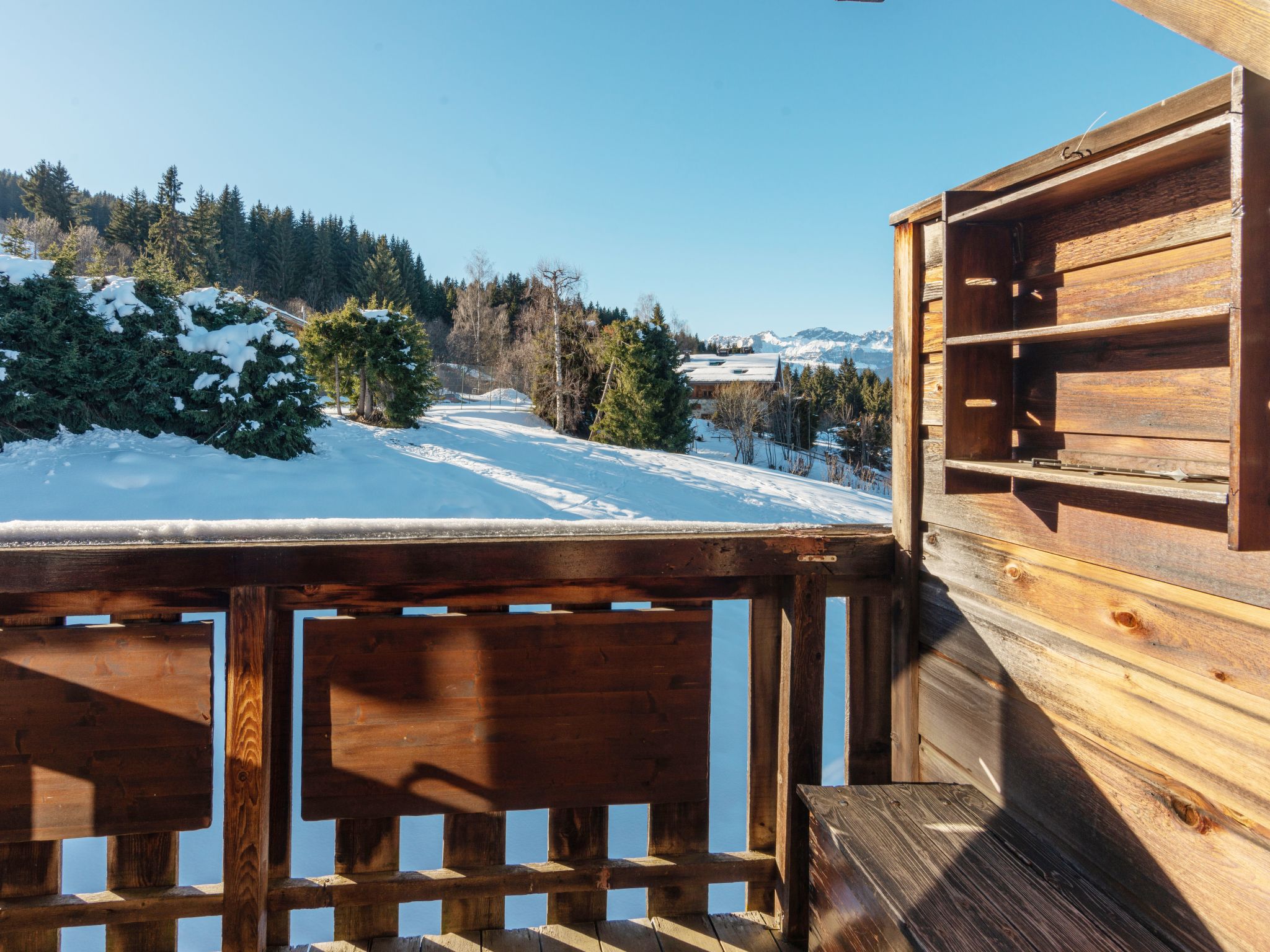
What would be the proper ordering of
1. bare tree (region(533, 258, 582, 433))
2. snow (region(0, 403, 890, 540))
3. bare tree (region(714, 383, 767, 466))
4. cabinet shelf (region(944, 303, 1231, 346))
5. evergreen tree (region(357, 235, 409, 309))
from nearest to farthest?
cabinet shelf (region(944, 303, 1231, 346)), snow (region(0, 403, 890, 540)), bare tree (region(533, 258, 582, 433)), bare tree (region(714, 383, 767, 466)), evergreen tree (region(357, 235, 409, 309))

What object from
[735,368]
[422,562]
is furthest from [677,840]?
[735,368]

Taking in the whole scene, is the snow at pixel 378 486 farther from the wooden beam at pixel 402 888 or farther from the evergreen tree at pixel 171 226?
the evergreen tree at pixel 171 226

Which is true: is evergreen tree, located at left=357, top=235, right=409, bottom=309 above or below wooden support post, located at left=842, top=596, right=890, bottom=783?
above

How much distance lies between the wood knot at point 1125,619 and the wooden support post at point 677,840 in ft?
2.32

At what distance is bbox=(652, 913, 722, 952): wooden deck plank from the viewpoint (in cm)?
131

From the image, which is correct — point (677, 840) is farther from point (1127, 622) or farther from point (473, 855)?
point (1127, 622)

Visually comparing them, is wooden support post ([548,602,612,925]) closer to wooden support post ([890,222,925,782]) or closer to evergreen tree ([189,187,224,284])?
wooden support post ([890,222,925,782])

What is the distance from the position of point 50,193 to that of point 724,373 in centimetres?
3452

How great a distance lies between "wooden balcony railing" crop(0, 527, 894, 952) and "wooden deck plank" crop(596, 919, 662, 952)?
0.03 metres

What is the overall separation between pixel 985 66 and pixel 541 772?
10.5ft

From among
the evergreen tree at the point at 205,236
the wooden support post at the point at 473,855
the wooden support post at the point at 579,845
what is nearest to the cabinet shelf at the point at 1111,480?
the wooden support post at the point at 579,845

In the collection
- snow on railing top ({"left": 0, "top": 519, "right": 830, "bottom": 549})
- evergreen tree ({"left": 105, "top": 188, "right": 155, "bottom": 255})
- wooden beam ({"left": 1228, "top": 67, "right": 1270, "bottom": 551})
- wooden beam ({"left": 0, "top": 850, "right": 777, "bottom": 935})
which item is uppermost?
evergreen tree ({"left": 105, "top": 188, "right": 155, "bottom": 255})

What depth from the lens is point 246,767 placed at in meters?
1.19

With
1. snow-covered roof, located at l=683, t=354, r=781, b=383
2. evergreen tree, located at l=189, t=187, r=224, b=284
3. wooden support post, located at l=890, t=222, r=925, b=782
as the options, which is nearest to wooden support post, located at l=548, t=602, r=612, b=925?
wooden support post, located at l=890, t=222, r=925, b=782
